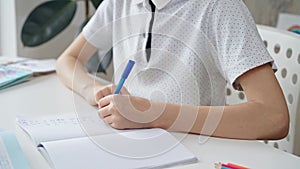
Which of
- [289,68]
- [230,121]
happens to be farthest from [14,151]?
[289,68]

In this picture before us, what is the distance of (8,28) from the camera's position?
6.06 ft

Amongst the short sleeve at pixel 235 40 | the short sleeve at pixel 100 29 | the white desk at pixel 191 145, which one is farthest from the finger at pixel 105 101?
the short sleeve at pixel 100 29

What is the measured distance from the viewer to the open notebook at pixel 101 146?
2.52 feet

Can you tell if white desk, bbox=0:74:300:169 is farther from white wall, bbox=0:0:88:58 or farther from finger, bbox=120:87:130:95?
white wall, bbox=0:0:88:58

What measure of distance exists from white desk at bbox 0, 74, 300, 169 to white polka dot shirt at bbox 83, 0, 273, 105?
0.15 meters

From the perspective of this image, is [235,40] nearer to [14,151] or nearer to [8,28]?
[14,151]

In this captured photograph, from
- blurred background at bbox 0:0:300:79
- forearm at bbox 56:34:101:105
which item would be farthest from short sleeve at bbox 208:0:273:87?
blurred background at bbox 0:0:300:79

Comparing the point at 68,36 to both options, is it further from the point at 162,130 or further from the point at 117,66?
the point at 162,130

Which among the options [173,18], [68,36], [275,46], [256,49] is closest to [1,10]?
[68,36]

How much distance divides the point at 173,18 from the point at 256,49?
0.24 m

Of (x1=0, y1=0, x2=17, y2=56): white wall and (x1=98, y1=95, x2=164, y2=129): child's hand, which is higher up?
(x1=98, y1=95, x2=164, y2=129): child's hand

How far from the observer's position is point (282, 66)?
123 cm

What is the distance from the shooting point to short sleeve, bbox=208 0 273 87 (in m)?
0.94

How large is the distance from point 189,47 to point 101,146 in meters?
0.37
